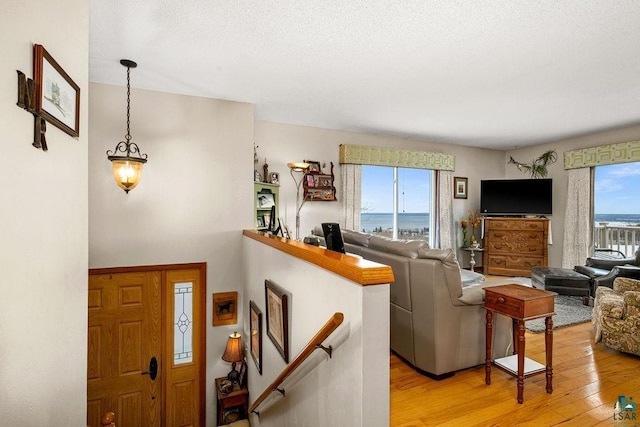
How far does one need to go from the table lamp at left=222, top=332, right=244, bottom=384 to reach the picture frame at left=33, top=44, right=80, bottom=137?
281 cm

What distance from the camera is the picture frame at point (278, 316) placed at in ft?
6.98

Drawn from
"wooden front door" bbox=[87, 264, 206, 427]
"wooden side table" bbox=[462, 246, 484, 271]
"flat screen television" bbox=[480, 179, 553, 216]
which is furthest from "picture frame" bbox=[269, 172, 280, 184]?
"flat screen television" bbox=[480, 179, 553, 216]

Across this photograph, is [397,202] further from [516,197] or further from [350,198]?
[516,197]

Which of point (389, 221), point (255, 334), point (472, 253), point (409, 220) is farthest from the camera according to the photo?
point (472, 253)

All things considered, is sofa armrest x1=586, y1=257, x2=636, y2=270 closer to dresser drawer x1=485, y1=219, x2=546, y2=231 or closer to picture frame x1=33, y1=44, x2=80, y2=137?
dresser drawer x1=485, y1=219, x2=546, y2=231

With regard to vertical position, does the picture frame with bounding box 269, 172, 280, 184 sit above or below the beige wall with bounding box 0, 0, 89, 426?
above

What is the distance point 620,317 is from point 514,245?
332cm

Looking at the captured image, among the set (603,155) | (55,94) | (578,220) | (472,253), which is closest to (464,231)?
(472,253)

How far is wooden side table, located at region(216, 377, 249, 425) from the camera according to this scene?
3.53 metres

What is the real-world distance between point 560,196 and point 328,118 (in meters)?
4.88

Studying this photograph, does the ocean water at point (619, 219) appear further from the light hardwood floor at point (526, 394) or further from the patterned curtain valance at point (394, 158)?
the light hardwood floor at point (526, 394)

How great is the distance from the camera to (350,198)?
538cm

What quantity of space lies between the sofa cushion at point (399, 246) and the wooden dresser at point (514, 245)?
4.28 m

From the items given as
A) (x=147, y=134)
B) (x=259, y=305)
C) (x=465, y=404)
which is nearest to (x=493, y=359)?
(x=465, y=404)
